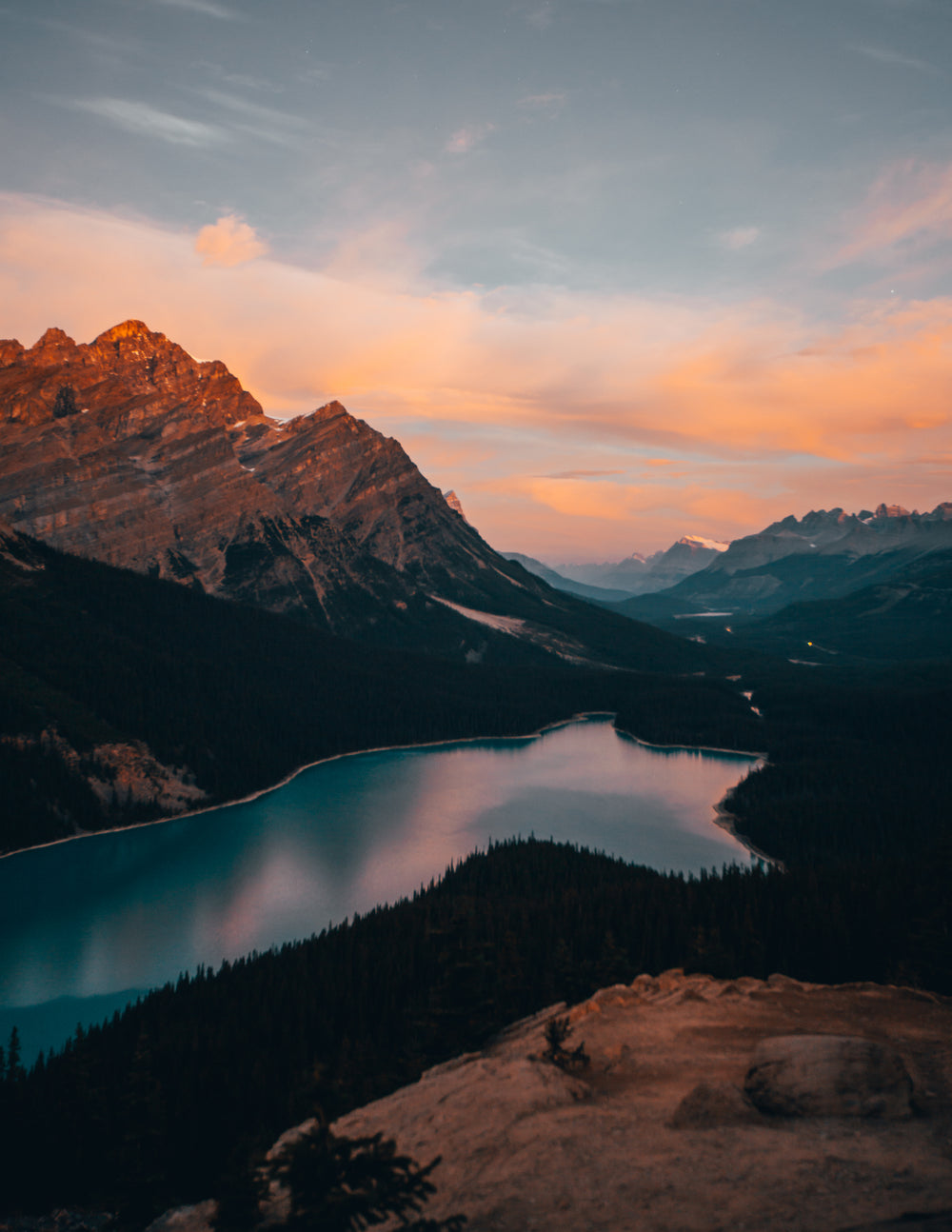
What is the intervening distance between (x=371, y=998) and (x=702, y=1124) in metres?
50.0

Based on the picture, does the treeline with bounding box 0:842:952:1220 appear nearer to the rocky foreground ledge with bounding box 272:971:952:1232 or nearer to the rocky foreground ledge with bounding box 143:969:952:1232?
the rocky foreground ledge with bounding box 143:969:952:1232

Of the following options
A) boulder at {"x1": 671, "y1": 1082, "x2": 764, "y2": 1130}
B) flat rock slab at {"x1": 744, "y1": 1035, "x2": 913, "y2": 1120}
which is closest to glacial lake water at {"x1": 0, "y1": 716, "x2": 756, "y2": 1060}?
boulder at {"x1": 671, "y1": 1082, "x2": 764, "y2": 1130}

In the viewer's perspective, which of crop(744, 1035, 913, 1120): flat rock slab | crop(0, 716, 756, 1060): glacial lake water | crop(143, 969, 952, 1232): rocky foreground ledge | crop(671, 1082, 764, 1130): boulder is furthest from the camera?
crop(0, 716, 756, 1060): glacial lake water

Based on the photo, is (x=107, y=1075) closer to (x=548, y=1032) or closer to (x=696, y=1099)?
(x=548, y=1032)

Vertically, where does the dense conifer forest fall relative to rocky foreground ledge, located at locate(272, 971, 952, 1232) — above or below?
below

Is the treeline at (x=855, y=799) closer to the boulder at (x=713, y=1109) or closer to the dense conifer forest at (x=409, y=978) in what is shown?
the dense conifer forest at (x=409, y=978)

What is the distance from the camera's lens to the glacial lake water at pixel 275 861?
87.4m

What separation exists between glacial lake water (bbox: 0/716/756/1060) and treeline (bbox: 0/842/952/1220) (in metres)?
12.7

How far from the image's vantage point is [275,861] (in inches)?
4906

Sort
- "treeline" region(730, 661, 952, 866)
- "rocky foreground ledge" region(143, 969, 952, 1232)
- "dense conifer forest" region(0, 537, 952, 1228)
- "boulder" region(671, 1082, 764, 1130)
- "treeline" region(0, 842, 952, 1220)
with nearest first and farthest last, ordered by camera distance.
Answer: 1. "rocky foreground ledge" region(143, 969, 952, 1232)
2. "boulder" region(671, 1082, 764, 1130)
3. "treeline" region(0, 842, 952, 1220)
4. "dense conifer forest" region(0, 537, 952, 1228)
5. "treeline" region(730, 661, 952, 866)

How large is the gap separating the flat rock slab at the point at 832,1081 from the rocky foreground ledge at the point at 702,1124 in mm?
52

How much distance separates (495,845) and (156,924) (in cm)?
5040

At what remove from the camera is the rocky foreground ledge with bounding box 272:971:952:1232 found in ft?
68.7

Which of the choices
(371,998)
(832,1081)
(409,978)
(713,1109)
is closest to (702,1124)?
(713,1109)
